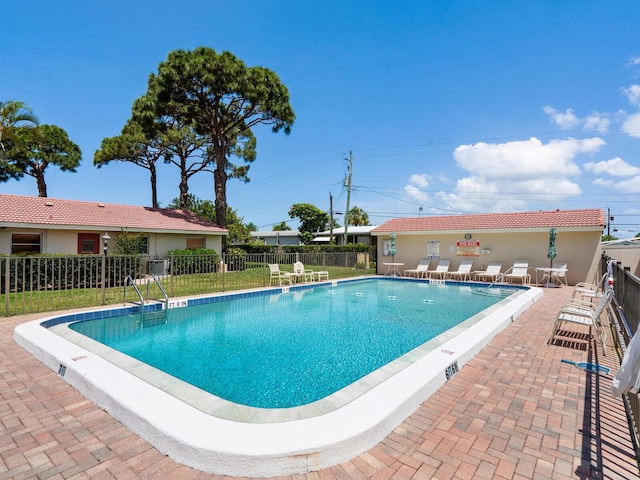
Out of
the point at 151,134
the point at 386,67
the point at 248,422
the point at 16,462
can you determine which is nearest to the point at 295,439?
the point at 248,422

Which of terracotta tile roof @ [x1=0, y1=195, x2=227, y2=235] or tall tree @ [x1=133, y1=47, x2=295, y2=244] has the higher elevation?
tall tree @ [x1=133, y1=47, x2=295, y2=244]

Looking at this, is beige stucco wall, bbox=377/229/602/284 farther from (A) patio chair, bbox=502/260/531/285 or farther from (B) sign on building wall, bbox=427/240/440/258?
(A) patio chair, bbox=502/260/531/285

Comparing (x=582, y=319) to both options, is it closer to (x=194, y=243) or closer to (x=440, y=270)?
(x=440, y=270)

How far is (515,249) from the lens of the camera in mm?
17125

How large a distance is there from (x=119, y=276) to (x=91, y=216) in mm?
9232

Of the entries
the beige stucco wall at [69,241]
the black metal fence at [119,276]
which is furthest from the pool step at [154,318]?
the beige stucco wall at [69,241]

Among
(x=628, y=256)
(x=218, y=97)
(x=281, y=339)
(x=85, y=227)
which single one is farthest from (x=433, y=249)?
(x=85, y=227)

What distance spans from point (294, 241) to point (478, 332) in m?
45.7

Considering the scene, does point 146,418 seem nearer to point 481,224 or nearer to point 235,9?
point 235,9

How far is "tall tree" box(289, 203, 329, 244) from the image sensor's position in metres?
47.5

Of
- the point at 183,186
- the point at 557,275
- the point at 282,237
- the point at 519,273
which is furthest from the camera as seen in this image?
the point at 282,237

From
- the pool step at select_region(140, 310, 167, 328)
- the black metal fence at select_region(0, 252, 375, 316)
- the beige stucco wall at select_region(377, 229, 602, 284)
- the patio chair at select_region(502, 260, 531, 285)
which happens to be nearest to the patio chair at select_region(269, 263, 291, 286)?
the black metal fence at select_region(0, 252, 375, 316)

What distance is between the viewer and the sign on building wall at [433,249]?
19.4 metres

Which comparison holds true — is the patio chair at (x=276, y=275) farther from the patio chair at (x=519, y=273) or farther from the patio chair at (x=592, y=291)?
the patio chair at (x=519, y=273)
